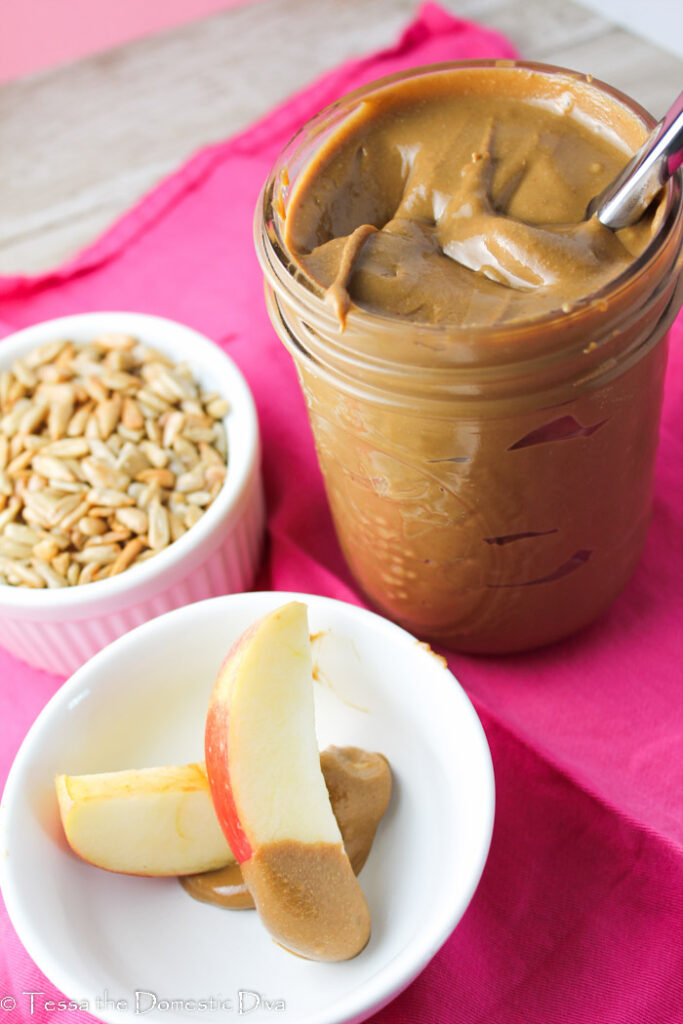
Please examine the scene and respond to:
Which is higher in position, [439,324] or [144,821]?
[439,324]

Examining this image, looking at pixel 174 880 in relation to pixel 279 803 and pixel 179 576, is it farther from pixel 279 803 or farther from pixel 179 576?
pixel 179 576

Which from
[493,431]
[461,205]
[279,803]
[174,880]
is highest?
[461,205]

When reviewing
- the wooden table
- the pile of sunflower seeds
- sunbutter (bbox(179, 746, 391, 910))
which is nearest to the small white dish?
sunbutter (bbox(179, 746, 391, 910))

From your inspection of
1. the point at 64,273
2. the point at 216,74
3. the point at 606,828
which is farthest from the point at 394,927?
the point at 216,74

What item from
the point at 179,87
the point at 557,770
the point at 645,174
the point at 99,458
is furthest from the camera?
the point at 179,87

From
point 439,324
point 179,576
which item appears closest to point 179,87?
point 179,576

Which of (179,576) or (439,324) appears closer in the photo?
(439,324)

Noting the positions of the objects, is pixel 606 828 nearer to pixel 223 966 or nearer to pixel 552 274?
pixel 223 966
